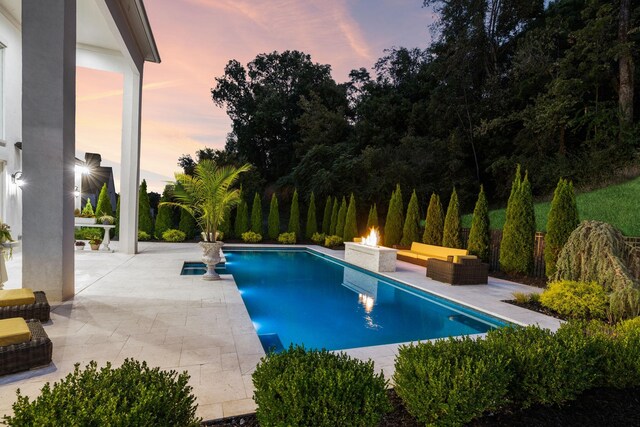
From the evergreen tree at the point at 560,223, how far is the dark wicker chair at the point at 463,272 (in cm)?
159

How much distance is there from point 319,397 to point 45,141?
559cm

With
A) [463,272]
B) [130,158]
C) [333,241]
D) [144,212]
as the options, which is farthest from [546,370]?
[144,212]

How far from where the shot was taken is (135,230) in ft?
35.9

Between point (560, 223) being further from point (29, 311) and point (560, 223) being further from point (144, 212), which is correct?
point (144, 212)

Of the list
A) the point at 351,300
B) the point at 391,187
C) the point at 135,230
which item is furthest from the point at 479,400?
the point at 391,187

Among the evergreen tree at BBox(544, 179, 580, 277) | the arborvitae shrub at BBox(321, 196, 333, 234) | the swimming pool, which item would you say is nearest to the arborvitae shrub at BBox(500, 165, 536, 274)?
the evergreen tree at BBox(544, 179, 580, 277)

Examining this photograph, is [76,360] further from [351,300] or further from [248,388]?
[351,300]

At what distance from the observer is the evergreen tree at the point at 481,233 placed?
389 inches

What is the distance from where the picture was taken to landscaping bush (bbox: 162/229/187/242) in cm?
1531

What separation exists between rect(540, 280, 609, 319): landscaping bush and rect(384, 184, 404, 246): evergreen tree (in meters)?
8.57

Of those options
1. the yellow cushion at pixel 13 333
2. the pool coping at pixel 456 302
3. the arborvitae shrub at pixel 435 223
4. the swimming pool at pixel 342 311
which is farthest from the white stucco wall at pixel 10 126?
the arborvitae shrub at pixel 435 223

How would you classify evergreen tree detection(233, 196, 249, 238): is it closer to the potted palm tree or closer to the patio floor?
the patio floor

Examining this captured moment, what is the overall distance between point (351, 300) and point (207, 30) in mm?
9908

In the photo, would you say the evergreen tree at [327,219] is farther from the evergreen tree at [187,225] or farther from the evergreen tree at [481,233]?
the evergreen tree at [481,233]
